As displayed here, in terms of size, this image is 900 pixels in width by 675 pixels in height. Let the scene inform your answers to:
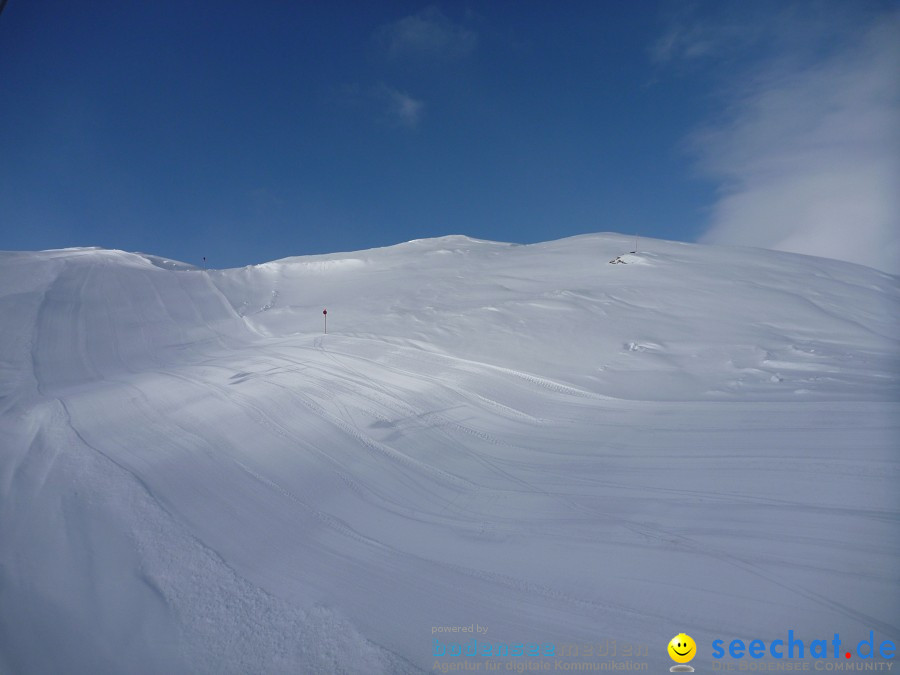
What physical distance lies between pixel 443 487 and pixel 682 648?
2.55 meters

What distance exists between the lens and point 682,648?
9.39 feet

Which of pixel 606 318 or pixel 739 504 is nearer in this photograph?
pixel 739 504

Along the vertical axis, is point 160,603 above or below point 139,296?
below

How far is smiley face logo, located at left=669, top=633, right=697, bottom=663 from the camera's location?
2.81 m

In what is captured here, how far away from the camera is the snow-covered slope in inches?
120

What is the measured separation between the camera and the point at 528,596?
10.9 ft

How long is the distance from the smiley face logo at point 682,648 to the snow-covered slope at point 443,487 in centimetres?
7

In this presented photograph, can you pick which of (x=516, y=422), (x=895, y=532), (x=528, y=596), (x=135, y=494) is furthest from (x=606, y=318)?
(x=135, y=494)

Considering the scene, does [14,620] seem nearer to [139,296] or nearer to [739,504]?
[739,504]

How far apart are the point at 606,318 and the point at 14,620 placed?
996cm

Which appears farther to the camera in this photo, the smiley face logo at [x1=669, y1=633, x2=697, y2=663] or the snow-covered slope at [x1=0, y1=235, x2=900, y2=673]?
the snow-covered slope at [x1=0, y1=235, x2=900, y2=673]

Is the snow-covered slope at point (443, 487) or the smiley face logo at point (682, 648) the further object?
the snow-covered slope at point (443, 487)

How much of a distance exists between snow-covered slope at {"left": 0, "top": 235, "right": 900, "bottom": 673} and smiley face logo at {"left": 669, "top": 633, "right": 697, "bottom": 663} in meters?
0.07

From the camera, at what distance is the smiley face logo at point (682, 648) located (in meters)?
2.81
